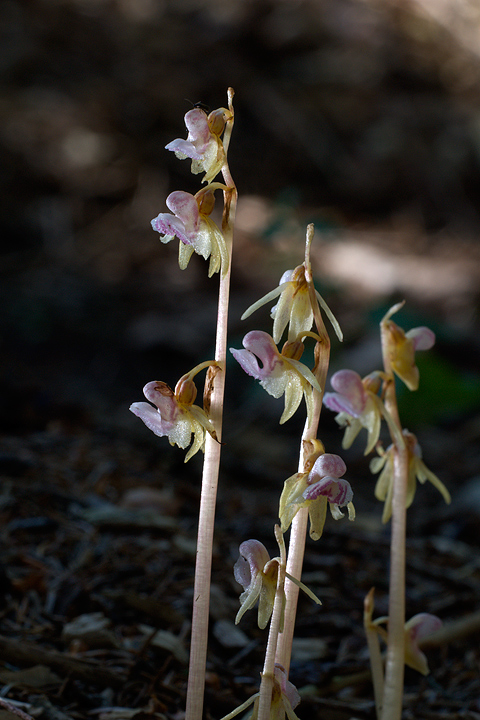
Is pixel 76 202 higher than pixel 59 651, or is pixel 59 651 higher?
pixel 76 202

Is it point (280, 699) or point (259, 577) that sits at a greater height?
point (259, 577)

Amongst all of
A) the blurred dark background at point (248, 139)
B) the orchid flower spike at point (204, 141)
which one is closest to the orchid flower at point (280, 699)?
the orchid flower spike at point (204, 141)

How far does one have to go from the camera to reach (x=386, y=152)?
8258mm

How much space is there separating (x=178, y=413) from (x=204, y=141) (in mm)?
541

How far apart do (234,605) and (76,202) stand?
646 centimetres

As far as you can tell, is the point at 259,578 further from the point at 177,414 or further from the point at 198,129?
the point at 198,129

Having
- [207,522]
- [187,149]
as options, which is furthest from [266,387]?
[187,149]

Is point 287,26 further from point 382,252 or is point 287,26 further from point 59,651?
point 59,651

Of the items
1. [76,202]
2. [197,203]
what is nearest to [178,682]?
[197,203]

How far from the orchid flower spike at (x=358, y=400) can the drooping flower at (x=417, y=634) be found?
1.59ft

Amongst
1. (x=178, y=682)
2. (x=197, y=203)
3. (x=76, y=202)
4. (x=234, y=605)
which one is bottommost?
(x=178, y=682)

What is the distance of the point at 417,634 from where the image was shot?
1.56 meters

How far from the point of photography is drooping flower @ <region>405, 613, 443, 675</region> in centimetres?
154

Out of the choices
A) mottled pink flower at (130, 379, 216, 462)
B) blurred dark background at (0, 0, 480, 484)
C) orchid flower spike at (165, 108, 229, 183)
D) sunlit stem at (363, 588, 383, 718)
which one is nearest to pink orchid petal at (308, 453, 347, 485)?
mottled pink flower at (130, 379, 216, 462)
